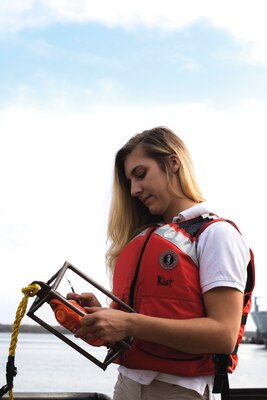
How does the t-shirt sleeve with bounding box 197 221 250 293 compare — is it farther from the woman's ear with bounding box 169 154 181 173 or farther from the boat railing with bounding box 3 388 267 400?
the boat railing with bounding box 3 388 267 400

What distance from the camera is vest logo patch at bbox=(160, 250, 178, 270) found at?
8.30ft

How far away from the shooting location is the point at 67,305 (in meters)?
2.34

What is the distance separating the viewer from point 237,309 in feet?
7.91

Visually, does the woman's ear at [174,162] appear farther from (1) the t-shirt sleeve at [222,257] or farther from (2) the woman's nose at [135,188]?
(1) the t-shirt sleeve at [222,257]

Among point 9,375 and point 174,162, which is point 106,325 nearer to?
point 9,375

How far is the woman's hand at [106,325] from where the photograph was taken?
2252 mm

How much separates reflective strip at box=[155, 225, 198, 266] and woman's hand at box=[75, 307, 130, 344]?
375 mm

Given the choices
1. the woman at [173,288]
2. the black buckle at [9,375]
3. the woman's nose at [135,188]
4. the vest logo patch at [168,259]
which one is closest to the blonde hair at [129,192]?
the woman at [173,288]

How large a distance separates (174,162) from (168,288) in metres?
0.56

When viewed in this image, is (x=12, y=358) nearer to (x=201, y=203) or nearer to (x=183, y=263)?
(x=183, y=263)

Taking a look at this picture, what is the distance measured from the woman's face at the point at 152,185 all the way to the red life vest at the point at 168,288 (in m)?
0.11

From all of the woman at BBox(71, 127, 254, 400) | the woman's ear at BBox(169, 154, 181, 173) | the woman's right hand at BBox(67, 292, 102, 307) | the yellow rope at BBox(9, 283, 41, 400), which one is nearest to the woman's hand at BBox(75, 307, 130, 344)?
the woman at BBox(71, 127, 254, 400)

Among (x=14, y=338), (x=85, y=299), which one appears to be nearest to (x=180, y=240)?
(x=85, y=299)

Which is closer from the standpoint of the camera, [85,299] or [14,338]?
[14,338]
